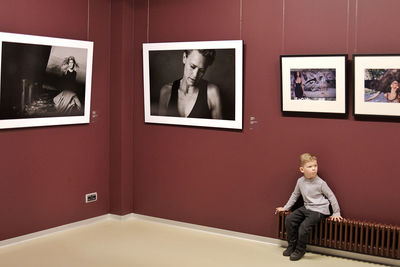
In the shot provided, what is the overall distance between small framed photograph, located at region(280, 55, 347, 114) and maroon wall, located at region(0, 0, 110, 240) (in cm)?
250

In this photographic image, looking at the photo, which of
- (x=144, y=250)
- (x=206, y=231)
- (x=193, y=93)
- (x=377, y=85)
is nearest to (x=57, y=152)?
(x=144, y=250)

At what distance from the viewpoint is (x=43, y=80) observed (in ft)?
19.9

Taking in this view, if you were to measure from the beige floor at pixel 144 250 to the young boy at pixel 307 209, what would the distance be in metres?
0.17

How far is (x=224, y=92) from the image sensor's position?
6.17 metres

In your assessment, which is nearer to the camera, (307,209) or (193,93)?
(307,209)

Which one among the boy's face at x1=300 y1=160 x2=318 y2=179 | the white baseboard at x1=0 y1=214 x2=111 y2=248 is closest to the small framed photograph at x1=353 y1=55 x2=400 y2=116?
the boy's face at x1=300 y1=160 x2=318 y2=179

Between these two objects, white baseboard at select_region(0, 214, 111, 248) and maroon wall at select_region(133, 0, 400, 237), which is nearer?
maroon wall at select_region(133, 0, 400, 237)

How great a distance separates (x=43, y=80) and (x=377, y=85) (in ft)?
12.0

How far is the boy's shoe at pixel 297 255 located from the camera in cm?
546

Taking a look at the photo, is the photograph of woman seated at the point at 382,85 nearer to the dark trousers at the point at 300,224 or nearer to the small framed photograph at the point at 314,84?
the small framed photograph at the point at 314,84

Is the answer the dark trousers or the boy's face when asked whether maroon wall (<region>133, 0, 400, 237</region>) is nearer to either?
the boy's face

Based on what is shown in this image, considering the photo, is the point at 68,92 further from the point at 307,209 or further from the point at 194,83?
the point at 307,209

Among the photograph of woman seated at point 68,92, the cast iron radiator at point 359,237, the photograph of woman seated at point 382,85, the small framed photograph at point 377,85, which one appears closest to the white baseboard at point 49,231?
the photograph of woman seated at point 68,92

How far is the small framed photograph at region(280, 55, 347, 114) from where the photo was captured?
5406mm
